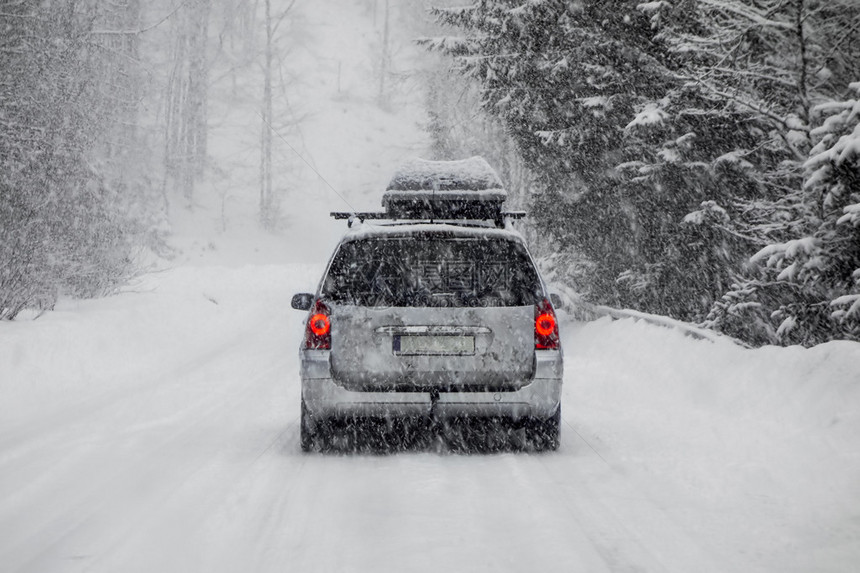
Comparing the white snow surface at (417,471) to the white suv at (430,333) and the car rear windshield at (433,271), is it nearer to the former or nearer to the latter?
the white suv at (430,333)

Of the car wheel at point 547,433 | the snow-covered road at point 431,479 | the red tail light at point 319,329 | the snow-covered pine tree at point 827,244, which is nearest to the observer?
the snow-covered road at point 431,479

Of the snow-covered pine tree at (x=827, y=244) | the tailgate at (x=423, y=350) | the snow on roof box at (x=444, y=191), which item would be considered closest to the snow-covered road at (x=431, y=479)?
the tailgate at (x=423, y=350)

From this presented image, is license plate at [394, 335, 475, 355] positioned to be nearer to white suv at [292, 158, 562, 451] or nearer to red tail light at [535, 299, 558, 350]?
white suv at [292, 158, 562, 451]

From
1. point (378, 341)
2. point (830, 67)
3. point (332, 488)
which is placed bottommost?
point (332, 488)

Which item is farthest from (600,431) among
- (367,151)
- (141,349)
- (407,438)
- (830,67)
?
(367,151)

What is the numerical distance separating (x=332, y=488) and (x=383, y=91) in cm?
7237

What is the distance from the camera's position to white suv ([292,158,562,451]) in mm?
6102

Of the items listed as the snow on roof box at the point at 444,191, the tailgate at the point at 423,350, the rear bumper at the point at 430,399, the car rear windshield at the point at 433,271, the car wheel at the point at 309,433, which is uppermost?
the snow on roof box at the point at 444,191

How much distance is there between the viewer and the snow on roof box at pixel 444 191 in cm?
1118

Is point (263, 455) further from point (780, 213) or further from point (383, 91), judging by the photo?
point (383, 91)

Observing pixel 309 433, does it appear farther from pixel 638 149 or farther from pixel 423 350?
pixel 638 149

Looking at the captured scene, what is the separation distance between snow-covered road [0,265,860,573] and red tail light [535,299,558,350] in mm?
889

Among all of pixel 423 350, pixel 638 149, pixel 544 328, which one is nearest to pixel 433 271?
pixel 423 350

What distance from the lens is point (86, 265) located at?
15148mm
